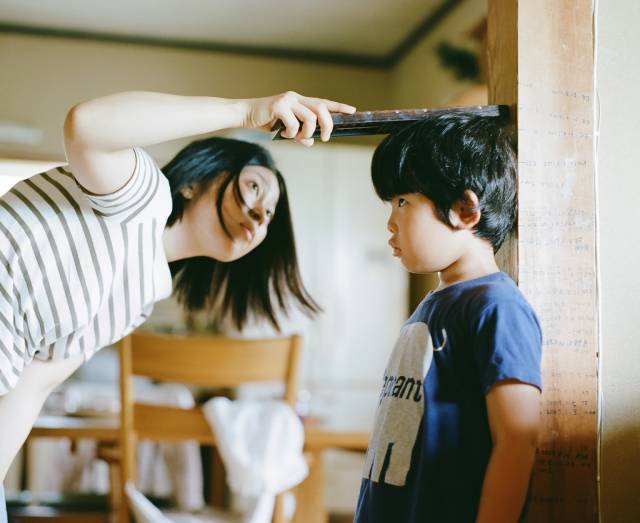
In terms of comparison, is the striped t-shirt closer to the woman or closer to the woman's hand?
the woman

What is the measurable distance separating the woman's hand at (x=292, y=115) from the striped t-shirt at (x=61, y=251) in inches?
5.3

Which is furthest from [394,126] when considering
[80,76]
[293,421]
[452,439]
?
[80,76]

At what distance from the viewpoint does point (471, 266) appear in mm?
810

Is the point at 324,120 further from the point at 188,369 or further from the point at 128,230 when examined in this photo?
the point at 188,369

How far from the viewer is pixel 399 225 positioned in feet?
2.64

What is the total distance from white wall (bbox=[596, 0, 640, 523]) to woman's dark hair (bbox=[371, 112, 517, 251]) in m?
0.16

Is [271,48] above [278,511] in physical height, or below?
A: above

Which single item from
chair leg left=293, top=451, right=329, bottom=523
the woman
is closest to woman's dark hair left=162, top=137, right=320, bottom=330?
the woman

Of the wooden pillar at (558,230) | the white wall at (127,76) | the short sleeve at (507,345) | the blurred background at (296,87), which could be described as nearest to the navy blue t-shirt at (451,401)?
the short sleeve at (507,345)

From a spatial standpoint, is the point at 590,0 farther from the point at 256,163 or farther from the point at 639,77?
the point at 256,163

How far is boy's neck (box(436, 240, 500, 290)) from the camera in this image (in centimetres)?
81

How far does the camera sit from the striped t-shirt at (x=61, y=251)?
83cm

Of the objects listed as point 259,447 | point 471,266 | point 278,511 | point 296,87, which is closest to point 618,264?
point 471,266

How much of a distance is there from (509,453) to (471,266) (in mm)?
209
